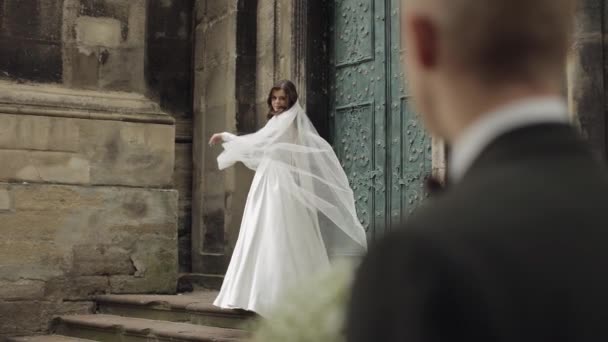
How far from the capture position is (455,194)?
2.58 feet

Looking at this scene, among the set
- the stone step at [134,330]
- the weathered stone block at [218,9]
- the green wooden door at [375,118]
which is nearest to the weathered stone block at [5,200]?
the stone step at [134,330]

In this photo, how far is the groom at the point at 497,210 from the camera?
718 millimetres

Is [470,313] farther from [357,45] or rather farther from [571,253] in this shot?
[357,45]

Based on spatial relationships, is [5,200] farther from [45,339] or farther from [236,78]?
[236,78]

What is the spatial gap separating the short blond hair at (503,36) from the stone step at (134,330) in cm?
538

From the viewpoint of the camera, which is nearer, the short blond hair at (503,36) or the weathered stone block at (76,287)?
the short blond hair at (503,36)

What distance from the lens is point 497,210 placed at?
748mm

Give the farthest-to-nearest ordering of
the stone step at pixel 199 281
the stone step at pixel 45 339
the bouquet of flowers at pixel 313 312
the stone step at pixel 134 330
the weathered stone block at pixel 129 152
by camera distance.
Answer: the stone step at pixel 199 281 → the weathered stone block at pixel 129 152 → the stone step at pixel 45 339 → the stone step at pixel 134 330 → the bouquet of flowers at pixel 313 312

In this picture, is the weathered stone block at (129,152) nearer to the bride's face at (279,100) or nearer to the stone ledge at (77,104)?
the stone ledge at (77,104)

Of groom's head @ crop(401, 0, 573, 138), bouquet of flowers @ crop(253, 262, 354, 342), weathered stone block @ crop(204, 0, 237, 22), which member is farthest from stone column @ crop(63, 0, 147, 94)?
groom's head @ crop(401, 0, 573, 138)

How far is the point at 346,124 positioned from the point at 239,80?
1.30 m

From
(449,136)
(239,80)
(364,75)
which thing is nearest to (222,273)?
(239,80)

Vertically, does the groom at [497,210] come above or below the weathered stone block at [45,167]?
below

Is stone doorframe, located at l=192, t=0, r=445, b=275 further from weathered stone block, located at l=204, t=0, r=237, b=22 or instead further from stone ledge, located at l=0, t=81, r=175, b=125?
stone ledge, located at l=0, t=81, r=175, b=125
